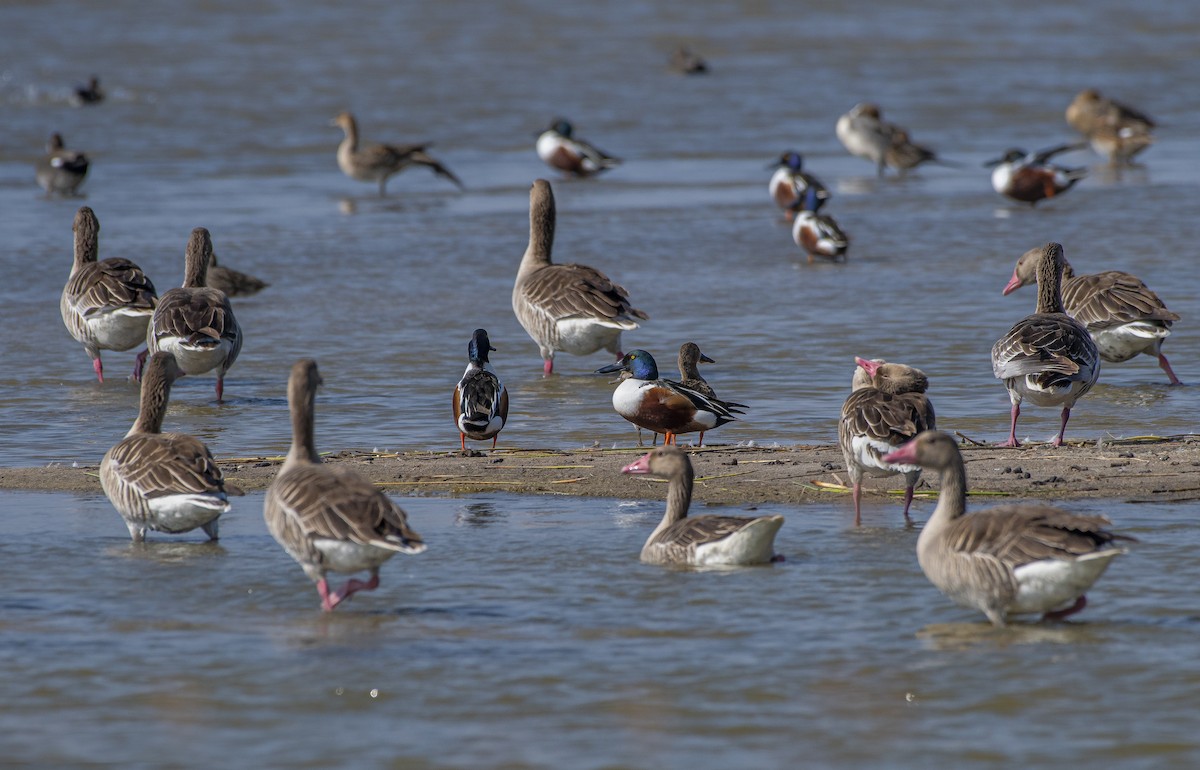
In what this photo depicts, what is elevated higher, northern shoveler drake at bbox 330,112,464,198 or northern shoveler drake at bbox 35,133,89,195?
northern shoveler drake at bbox 330,112,464,198

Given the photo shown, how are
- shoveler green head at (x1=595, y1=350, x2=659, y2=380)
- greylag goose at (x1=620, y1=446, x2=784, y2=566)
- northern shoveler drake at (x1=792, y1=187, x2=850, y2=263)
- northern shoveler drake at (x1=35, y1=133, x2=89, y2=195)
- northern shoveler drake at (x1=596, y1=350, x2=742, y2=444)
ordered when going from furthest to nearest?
northern shoveler drake at (x1=35, y1=133, x2=89, y2=195), northern shoveler drake at (x1=792, y1=187, x2=850, y2=263), shoveler green head at (x1=595, y1=350, x2=659, y2=380), northern shoveler drake at (x1=596, y1=350, x2=742, y2=444), greylag goose at (x1=620, y1=446, x2=784, y2=566)

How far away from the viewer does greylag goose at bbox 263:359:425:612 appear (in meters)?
7.42

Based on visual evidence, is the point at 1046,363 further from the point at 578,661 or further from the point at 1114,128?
the point at 1114,128

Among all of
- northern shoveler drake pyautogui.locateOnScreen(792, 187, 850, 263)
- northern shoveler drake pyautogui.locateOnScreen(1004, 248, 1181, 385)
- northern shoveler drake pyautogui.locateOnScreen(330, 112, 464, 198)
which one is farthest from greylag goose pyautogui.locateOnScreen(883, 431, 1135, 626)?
northern shoveler drake pyautogui.locateOnScreen(330, 112, 464, 198)

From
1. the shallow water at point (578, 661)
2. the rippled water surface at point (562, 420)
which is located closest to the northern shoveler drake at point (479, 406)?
the rippled water surface at point (562, 420)

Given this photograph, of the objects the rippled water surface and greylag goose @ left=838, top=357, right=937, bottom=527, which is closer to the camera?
the rippled water surface

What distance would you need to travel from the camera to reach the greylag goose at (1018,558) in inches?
279

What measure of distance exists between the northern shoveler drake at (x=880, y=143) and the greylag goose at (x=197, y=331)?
18.1 metres

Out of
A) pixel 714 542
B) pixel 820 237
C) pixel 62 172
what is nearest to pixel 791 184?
pixel 820 237

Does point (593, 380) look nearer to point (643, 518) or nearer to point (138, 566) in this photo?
point (643, 518)

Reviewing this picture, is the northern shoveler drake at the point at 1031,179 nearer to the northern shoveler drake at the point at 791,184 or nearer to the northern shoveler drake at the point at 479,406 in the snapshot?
the northern shoveler drake at the point at 791,184

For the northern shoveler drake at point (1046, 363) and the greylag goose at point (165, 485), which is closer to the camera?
the greylag goose at point (165, 485)

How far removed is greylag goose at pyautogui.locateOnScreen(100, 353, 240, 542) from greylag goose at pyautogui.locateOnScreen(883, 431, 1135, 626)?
3488mm

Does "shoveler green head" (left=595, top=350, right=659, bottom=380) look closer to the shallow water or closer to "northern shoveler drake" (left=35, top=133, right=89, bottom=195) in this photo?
the shallow water
